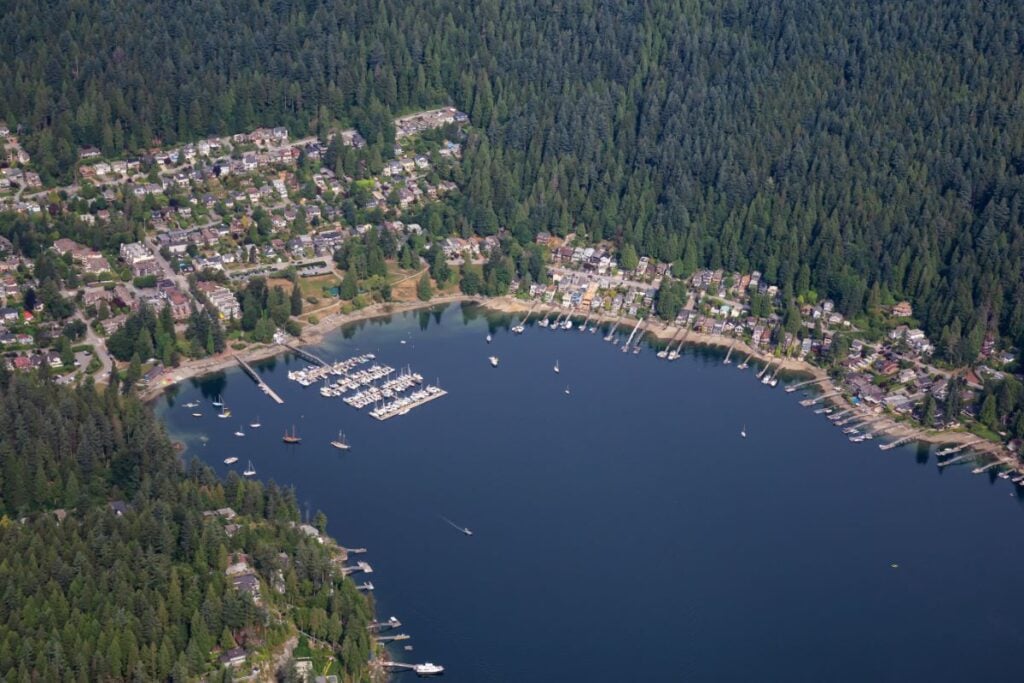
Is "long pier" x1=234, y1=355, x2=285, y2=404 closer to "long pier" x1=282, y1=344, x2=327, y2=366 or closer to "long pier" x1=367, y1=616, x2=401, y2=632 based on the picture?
"long pier" x1=282, y1=344, x2=327, y2=366

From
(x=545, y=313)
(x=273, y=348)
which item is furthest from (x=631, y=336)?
(x=273, y=348)

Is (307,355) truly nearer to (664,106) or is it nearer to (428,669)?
(428,669)

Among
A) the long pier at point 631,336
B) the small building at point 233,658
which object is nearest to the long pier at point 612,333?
the long pier at point 631,336

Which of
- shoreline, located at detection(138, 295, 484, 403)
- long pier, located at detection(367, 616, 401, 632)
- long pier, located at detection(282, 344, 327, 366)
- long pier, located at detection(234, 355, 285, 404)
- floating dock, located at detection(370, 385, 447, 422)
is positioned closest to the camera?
long pier, located at detection(367, 616, 401, 632)

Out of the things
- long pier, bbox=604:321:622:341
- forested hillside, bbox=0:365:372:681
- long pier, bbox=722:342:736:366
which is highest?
forested hillside, bbox=0:365:372:681

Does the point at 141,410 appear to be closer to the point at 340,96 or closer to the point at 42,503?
the point at 42,503

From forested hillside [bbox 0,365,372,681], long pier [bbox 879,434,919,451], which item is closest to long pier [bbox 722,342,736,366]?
long pier [bbox 879,434,919,451]

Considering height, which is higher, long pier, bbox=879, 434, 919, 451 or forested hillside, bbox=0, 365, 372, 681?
forested hillside, bbox=0, 365, 372, 681

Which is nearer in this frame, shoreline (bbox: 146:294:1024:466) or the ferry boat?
the ferry boat
